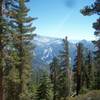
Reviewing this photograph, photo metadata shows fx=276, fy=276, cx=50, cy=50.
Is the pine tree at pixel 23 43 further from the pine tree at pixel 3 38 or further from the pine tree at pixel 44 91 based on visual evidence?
the pine tree at pixel 44 91

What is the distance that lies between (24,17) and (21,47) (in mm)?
3891

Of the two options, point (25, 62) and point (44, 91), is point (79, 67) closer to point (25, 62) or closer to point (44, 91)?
point (44, 91)

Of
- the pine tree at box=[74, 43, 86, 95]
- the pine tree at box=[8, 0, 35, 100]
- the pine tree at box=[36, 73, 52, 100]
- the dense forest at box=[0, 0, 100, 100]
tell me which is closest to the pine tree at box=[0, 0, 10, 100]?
the dense forest at box=[0, 0, 100, 100]

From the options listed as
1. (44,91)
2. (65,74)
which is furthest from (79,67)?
(44,91)

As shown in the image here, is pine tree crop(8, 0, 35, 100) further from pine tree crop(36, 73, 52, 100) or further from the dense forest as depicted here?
pine tree crop(36, 73, 52, 100)

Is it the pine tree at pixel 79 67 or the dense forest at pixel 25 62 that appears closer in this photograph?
the dense forest at pixel 25 62

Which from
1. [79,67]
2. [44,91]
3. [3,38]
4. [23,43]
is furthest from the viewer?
[79,67]

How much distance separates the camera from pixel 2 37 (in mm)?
21562

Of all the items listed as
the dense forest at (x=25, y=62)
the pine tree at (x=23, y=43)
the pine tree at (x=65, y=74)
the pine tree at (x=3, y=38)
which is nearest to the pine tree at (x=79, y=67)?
the dense forest at (x=25, y=62)

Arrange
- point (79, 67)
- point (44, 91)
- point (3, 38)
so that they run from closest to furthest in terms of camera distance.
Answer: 1. point (3, 38)
2. point (44, 91)
3. point (79, 67)

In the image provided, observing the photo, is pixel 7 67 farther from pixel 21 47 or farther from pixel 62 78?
pixel 62 78

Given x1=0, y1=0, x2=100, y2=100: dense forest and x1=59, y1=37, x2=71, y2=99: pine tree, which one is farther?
x1=59, y1=37, x2=71, y2=99: pine tree

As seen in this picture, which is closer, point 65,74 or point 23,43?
point 23,43

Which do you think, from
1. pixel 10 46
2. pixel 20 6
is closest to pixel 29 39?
pixel 20 6
